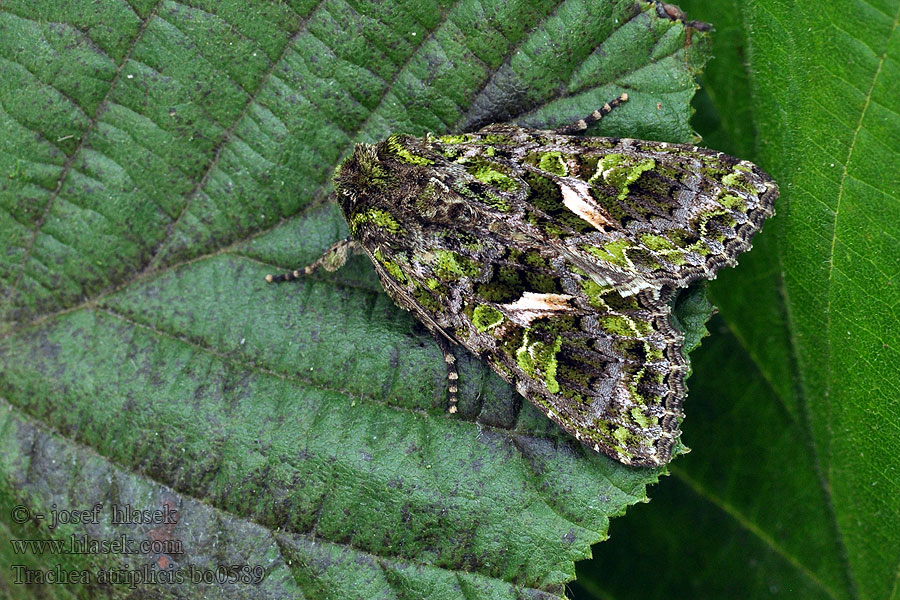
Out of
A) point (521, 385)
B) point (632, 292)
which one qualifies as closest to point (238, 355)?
point (521, 385)

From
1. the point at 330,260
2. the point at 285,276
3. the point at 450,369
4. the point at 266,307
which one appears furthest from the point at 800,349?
the point at 266,307

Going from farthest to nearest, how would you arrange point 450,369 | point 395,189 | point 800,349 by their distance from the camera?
point 800,349
point 450,369
point 395,189

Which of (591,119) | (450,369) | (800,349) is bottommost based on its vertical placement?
(450,369)

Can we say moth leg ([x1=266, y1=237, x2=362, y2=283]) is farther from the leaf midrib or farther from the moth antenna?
the leaf midrib

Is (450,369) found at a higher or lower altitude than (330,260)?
lower

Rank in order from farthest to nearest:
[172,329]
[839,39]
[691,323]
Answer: [172,329], [691,323], [839,39]

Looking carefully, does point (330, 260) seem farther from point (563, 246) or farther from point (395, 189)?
point (563, 246)

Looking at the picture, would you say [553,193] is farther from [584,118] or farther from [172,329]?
[172,329]
